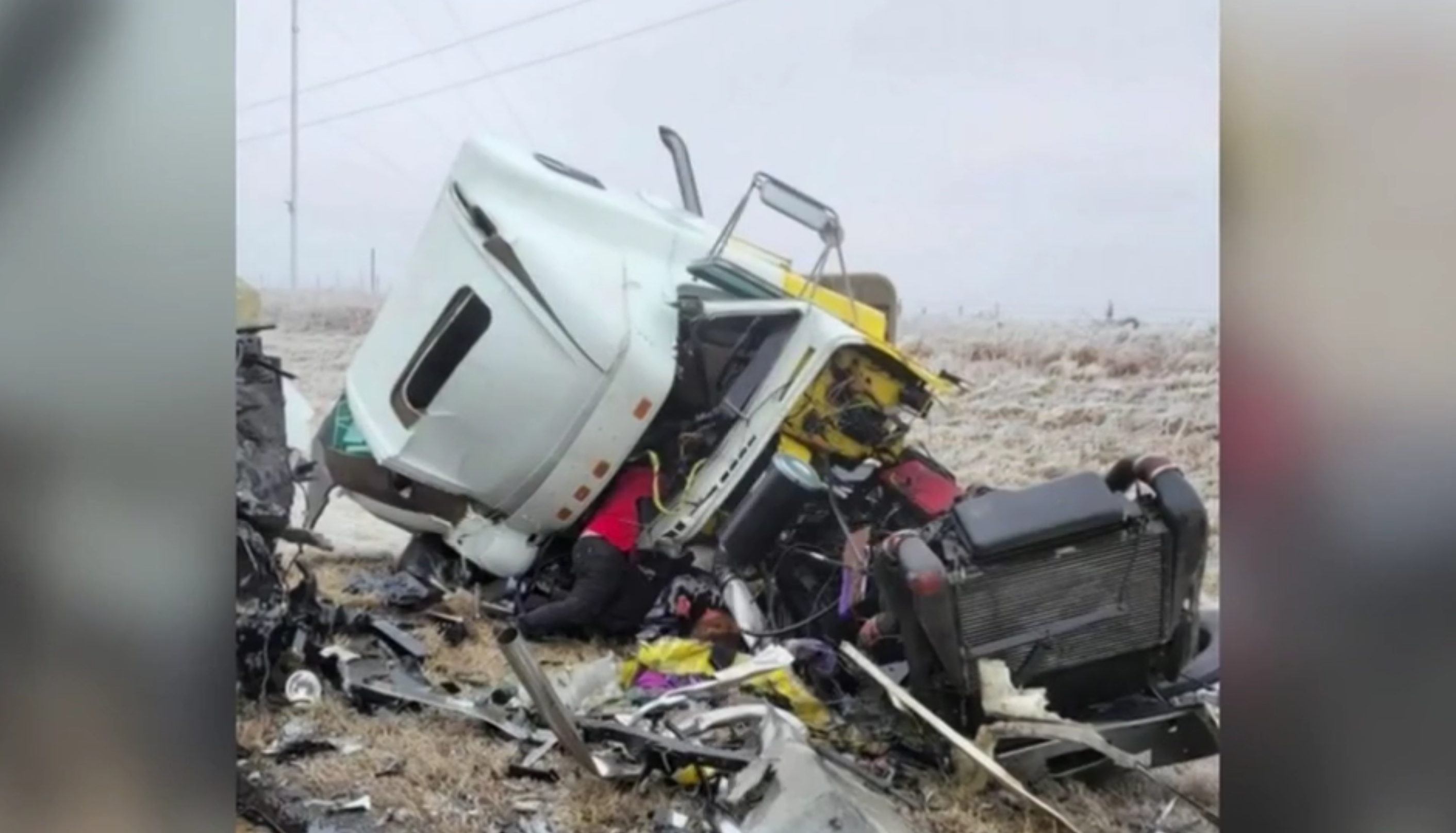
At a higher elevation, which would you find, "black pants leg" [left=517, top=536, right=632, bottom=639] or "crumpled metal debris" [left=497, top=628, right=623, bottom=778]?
"black pants leg" [left=517, top=536, right=632, bottom=639]

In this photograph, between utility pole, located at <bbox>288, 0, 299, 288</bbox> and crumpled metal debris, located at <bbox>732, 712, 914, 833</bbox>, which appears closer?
crumpled metal debris, located at <bbox>732, 712, 914, 833</bbox>

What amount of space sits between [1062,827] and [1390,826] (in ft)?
1.34

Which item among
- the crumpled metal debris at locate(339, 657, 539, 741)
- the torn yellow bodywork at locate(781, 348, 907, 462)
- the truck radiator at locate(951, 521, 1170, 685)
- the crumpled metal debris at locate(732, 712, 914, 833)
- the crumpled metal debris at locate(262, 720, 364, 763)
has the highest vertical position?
the torn yellow bodywork at locate(781, 348, 907, 462)

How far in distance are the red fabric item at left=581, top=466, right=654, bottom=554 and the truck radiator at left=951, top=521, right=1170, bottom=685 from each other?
0.43 m

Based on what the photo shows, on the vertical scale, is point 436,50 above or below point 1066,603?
above

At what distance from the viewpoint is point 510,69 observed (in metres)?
1.45

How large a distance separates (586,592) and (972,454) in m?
0.55

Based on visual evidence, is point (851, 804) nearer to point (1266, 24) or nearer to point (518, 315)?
point (518, 315)

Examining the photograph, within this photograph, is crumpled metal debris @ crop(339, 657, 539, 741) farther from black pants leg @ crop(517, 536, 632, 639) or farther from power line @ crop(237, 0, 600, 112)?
power line @ crop(237, 0, 600, 112)

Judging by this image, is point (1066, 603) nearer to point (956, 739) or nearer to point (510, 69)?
point (956, 739)

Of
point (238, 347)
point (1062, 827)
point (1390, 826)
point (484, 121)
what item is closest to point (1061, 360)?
point (1062, 827)

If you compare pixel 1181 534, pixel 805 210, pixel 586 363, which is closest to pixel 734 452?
pixel 586 363

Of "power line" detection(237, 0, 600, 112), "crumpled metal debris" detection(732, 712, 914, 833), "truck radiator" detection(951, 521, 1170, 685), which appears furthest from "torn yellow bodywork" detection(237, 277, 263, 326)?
"truck radiator" detection(951, 521, 1170, 685)

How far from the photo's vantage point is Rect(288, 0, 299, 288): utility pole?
1.46 m
